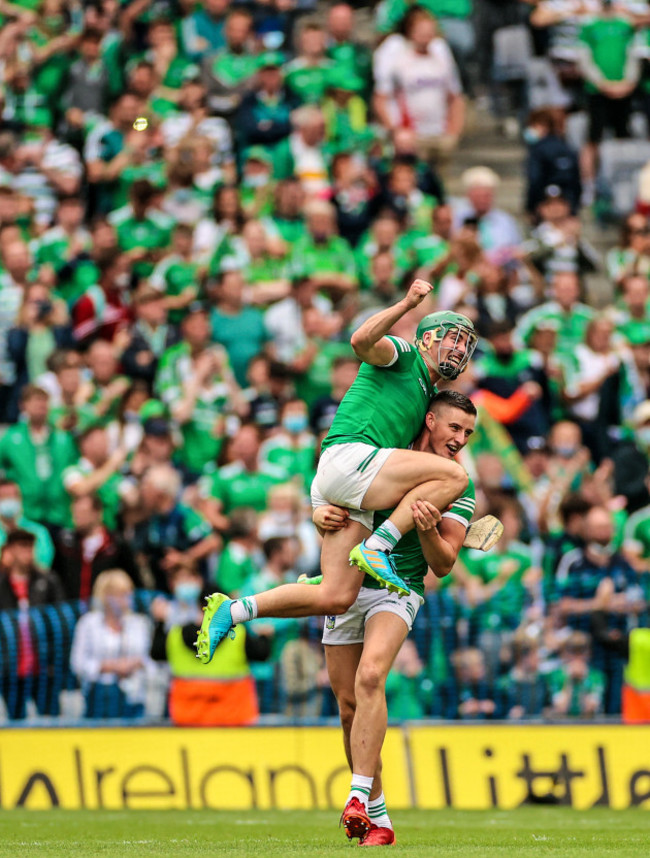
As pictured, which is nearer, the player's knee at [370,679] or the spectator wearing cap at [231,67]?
the player's knee at [370,679]

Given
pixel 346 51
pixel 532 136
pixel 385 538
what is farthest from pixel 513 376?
pixel 385 538

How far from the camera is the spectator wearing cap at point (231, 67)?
19125 mm

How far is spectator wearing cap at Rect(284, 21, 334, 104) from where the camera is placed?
18.9m

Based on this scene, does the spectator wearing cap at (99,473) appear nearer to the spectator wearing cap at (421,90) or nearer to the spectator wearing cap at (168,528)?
the spectator wearing cap at (168,528)

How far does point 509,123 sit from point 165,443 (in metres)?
7.29

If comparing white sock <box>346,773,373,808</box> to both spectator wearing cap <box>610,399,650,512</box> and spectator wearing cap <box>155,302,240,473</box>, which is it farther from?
spectator wearing cap <box>155,302,240,473</box>

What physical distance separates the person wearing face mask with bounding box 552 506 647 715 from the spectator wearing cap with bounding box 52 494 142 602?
355cm

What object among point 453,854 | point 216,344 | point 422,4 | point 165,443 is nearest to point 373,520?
point 453,854

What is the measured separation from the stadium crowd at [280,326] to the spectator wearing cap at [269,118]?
3 cm

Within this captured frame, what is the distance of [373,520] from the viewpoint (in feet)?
30.0

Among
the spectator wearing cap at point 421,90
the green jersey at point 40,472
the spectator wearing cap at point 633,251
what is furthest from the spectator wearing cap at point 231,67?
the green jersey at point 40,472

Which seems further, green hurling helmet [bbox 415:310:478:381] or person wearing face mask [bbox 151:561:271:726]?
person wearing face mask [bbox 151:561:271:726]

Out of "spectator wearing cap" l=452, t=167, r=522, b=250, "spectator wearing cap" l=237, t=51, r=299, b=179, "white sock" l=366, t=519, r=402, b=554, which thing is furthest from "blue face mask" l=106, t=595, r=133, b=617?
"spectator wearing cap" l=237, t=51, r=299, b=179

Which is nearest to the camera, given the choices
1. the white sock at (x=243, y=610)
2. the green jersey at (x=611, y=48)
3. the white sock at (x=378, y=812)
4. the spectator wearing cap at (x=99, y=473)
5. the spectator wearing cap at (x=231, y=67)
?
the white sock at (x=378, y=812)
